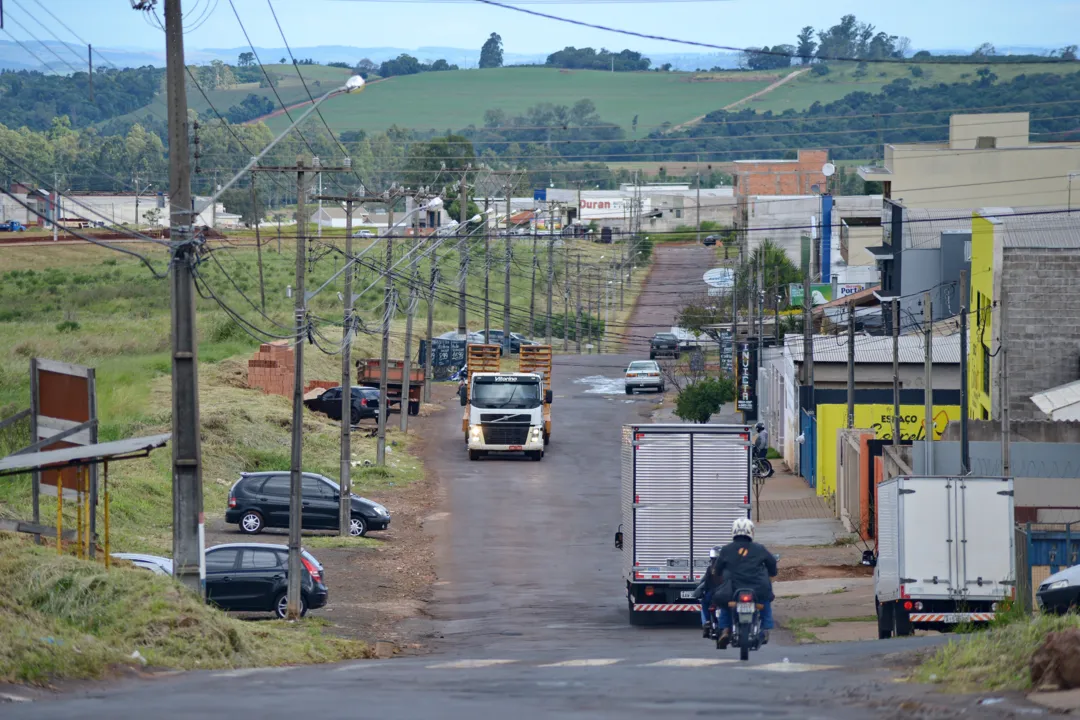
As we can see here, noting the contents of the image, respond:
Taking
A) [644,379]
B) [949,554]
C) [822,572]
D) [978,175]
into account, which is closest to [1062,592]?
[949,554]

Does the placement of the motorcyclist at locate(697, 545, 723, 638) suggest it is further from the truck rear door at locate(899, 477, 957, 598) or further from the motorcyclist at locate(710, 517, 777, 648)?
the truck rear door at locate(899, 477, 957, 598)

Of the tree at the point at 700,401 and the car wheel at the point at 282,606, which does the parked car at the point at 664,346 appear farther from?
the car wheel at the point at 282,606

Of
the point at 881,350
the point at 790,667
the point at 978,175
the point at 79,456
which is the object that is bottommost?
the point at 790,667

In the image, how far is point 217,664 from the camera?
15.1 m

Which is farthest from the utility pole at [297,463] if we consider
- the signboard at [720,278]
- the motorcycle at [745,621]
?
the signboard at [720,278]

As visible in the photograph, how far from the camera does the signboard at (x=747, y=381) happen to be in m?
56.3

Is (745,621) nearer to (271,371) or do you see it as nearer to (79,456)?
(79,456)

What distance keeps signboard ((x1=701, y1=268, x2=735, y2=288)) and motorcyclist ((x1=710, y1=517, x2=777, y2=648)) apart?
2813 inches

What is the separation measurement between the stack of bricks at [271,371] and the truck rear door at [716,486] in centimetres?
3340

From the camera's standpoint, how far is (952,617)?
18328 millimetres

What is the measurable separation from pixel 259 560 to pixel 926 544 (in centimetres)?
1081

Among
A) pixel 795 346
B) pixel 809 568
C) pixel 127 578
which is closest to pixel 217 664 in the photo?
pixel 127 578

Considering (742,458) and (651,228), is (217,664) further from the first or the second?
(651,228)

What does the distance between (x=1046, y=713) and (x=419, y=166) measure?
14444 cm
